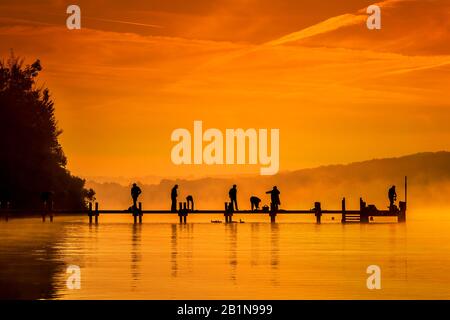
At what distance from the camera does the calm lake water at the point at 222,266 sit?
1202 inches

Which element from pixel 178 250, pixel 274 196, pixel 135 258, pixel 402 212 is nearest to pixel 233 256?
pixel 135 258

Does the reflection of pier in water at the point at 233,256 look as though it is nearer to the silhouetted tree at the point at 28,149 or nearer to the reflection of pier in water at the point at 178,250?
the reflection of pier in water at the point at 178,250

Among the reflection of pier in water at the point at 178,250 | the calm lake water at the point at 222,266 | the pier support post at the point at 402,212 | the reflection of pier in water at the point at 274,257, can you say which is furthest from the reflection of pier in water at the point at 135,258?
the pier support post at the point at 402,212

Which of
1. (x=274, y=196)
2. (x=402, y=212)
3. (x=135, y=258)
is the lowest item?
(x=135, y=258)

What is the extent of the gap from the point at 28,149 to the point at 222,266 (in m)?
55.2

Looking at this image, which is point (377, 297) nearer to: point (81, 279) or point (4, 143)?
point (81, 279)

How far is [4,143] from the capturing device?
90875 mm

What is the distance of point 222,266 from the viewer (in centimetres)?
3856

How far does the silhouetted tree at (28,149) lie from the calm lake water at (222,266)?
97.1ft

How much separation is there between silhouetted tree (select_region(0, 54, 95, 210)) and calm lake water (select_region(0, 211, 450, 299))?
97.1ft

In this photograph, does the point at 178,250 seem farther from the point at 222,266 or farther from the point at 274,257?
the point at 222,266

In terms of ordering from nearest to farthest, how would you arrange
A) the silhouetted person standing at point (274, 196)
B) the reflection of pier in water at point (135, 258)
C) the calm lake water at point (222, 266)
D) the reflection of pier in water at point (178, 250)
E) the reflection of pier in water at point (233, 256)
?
1. the calm lake water at point (222, 266)
2. the reflection of pier in water at point (135, 258)
3. the reflection of pier in water at point (233, 256)
4. the reflection of pier in water at point (178, 250)
5. the silhouetted person standing at point (274, 196)

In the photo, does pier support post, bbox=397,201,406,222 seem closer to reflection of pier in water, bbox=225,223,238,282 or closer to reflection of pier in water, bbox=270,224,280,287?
reflection of pier in water, bbox=270,224,280,287
